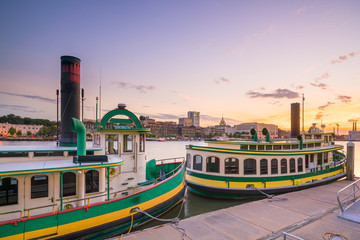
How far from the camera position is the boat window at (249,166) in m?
13.7

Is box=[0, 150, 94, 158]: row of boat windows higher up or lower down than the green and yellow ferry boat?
higher up

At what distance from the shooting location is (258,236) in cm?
690

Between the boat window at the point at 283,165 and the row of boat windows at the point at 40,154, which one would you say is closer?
the row of boat windows at the point at 40,154

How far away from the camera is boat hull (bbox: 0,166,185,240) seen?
245 inches

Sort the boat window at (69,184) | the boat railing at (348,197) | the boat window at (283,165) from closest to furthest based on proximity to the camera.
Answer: the boat window at (69,184), the boat railing at (348,197), the boat window at (283,165)

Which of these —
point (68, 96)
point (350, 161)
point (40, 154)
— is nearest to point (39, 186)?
point (40, 154)

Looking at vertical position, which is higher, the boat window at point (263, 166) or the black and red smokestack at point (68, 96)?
the black and red smokestack at point (68, 96)

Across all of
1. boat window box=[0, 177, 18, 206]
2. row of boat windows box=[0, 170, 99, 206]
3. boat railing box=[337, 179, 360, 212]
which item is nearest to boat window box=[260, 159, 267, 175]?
boat railing box=[337, 179, 360, 212]

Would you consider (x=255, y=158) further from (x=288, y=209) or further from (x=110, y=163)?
(x=110, y=163)

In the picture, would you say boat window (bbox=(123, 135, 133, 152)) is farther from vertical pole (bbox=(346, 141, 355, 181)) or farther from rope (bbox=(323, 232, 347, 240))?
vertical pole (bbox=(346, 141, 355, 181))

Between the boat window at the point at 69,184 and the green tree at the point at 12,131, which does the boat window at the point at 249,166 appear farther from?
the green tree at the point at 12,131

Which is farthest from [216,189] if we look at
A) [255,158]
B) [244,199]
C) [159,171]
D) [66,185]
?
[66,185]

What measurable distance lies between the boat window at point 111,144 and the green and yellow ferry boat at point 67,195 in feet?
0.25

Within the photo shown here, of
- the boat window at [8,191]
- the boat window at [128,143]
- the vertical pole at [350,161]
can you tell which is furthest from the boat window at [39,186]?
the vertical pole at [350,161]
